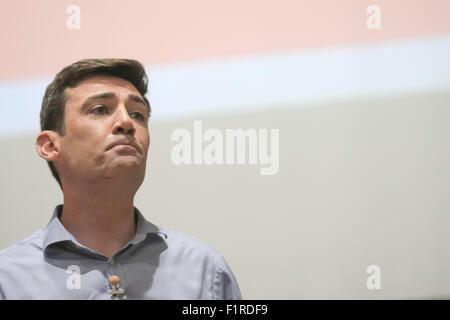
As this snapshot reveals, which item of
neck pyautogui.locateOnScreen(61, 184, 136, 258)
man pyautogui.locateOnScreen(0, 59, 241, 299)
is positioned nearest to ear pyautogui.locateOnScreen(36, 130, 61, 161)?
man pyautogui.locateOnScreen(0, 59, 241, 299)

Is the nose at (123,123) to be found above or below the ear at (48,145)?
above

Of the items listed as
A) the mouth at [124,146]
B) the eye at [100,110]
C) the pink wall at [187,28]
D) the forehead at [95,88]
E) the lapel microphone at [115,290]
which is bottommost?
the lapel microphone at [115,290]

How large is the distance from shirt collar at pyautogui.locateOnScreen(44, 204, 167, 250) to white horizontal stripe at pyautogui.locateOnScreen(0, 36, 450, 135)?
0.36 metres

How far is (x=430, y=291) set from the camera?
5.68ft

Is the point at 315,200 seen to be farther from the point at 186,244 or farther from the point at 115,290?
the point at 115,290

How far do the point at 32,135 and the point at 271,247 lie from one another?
2.90 feet

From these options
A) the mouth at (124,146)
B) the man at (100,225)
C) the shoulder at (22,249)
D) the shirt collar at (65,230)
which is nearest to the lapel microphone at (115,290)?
the man at (100,225)

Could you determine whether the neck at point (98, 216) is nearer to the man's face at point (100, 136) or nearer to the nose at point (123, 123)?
→ the man's face at point (100, 136)

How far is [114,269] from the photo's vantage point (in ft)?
4.85

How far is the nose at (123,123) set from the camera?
150 centimetres

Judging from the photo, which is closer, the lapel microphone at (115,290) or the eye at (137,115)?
the lapel microphone at (115,290)

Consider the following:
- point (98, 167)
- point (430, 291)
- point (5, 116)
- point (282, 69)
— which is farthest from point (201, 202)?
point (430, 291)

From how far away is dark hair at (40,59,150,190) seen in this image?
1551mm

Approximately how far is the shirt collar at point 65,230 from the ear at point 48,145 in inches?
6.6
